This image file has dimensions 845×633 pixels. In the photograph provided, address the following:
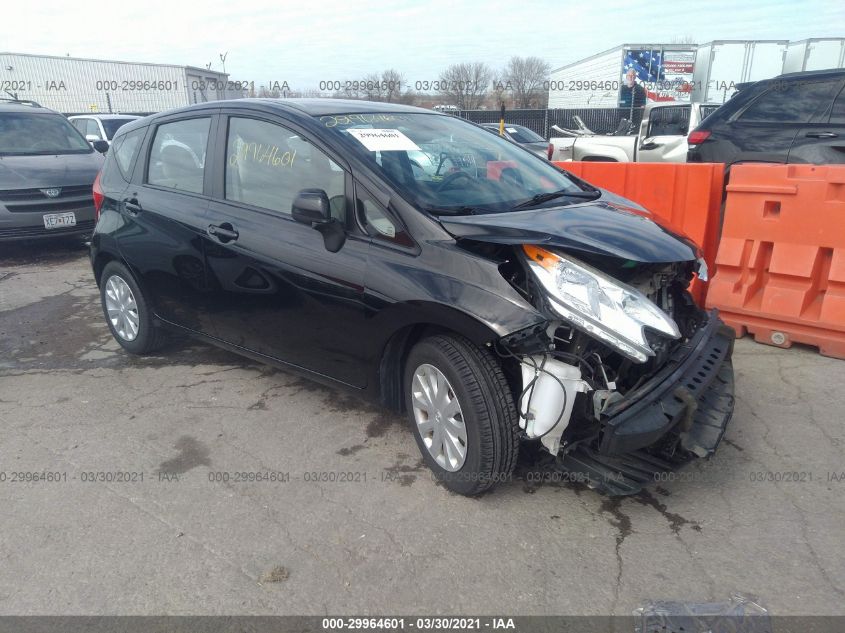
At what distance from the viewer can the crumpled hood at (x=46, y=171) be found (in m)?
8.02

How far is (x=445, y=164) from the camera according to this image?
338 cm

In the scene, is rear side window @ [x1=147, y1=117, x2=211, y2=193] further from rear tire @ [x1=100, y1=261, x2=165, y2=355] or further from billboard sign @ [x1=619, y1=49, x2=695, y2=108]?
billboard sign @ [x1=619, y1=49, x2=695, y2=108]

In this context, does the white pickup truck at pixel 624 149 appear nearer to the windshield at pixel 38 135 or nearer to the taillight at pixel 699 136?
the taillight at pixel 699 136

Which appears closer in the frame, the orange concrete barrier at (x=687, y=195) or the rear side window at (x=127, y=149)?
the rear side window at (x=127, y=149)

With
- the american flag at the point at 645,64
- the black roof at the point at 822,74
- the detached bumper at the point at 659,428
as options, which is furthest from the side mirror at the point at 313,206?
the american flag at the point at 645,64

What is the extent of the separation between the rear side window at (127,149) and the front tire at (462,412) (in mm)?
2863

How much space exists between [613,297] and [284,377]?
8.21ft

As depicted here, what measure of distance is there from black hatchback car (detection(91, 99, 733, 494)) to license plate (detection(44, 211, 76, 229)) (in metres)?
4.88

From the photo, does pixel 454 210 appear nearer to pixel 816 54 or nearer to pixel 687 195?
pixel 687 195

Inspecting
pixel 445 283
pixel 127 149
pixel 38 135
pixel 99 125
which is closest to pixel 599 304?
pixel 445 283

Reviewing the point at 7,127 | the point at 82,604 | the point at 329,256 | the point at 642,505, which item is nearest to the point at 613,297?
the point at 642,505

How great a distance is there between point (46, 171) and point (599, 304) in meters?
8.24

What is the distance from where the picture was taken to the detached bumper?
2494mm

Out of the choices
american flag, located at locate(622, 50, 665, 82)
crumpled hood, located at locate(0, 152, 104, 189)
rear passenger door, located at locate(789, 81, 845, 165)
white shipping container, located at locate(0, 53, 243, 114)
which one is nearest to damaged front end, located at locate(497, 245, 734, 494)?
rear passenger door, located at locate(789, 81, 845, 165)
